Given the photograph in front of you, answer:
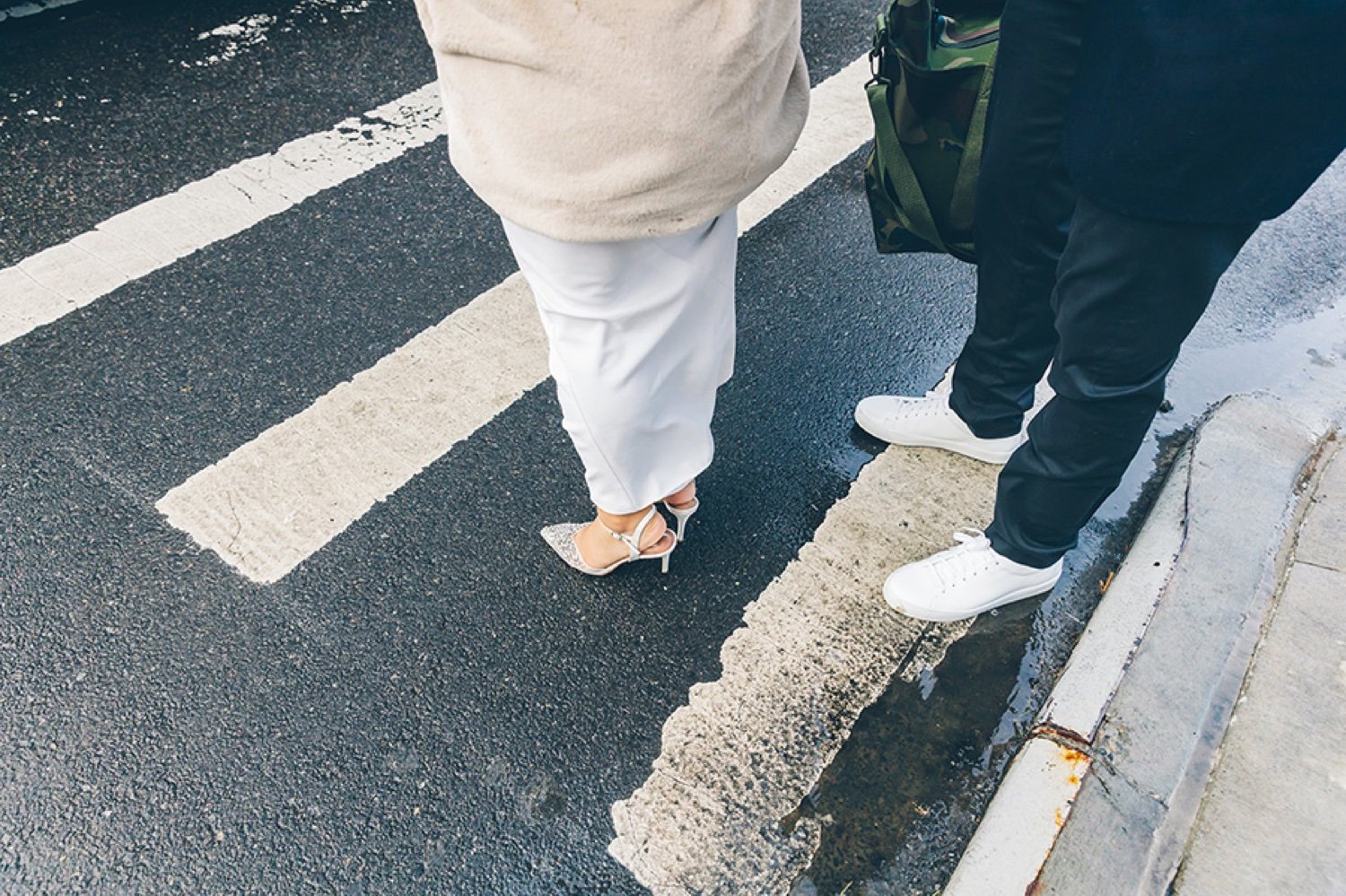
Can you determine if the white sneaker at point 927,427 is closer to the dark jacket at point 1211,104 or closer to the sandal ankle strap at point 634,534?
the sandal ankle strap at point 634,534

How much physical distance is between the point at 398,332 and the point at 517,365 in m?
0.40

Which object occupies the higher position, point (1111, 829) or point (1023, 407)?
point (1023, 407)

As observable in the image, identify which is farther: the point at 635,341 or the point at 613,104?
the point at 635,341

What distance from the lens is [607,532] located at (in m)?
2.16

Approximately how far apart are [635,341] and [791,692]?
902 millimetres

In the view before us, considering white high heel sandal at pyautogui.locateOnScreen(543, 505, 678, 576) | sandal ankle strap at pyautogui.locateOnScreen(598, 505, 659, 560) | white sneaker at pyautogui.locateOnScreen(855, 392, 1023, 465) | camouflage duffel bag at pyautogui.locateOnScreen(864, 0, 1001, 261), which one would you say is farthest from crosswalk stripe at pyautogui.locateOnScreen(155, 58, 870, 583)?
camouflage duffel bag at pyautogui.locateOnScreen(864, 0, 1001, 261)

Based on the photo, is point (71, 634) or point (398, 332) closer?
point (71, 634)

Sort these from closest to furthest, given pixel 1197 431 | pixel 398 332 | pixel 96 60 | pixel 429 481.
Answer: pixel 429 481 → pixel 1197 431 → pixel 398 332 → pixel 96 60

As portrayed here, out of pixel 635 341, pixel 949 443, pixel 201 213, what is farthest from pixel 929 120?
pixel 201 213

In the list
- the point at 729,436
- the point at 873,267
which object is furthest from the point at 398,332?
the point at 873,267

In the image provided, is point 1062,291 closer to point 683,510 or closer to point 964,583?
point 964,583

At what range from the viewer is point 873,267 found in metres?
3.26

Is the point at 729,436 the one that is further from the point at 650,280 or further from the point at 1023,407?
the point at 650,280

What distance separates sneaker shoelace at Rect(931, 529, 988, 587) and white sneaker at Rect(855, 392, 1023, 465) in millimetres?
379
